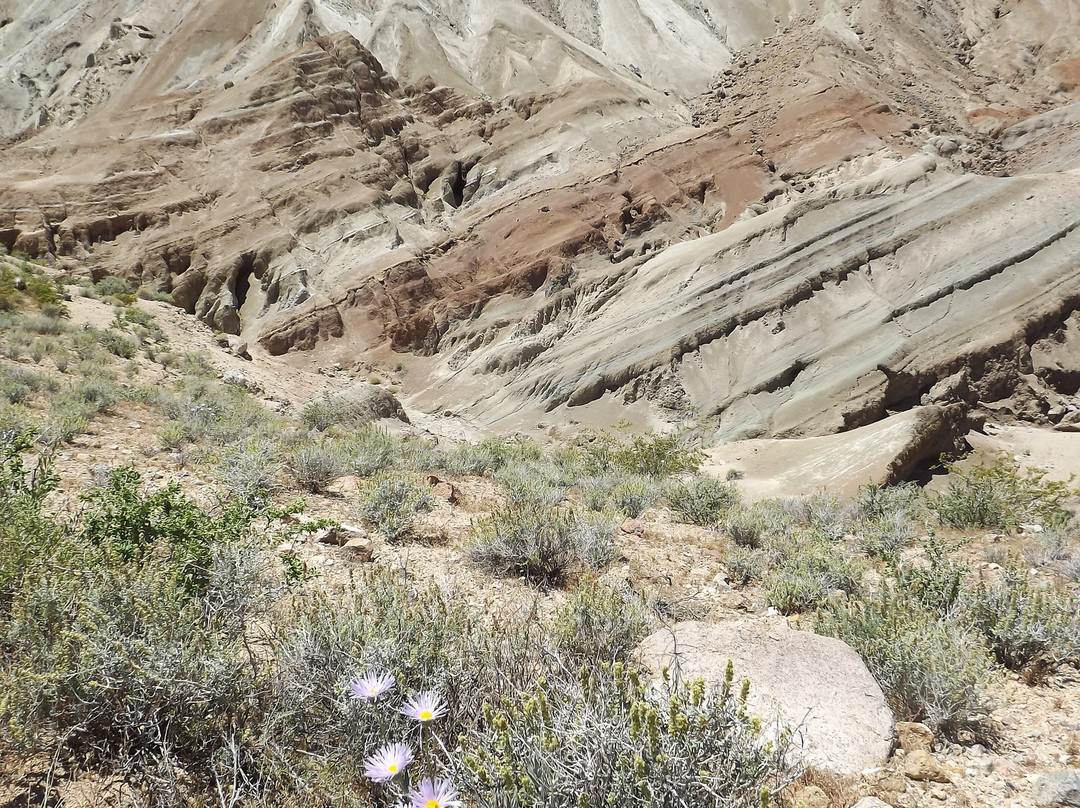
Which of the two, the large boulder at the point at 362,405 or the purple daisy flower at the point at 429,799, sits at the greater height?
the purple daisy flower at the point at 429,799

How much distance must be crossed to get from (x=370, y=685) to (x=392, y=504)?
3065 millimetres

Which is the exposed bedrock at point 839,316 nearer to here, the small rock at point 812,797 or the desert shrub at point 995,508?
the desert shrub at point 995,508

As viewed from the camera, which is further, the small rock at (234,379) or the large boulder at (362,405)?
the small rock at (234,379)

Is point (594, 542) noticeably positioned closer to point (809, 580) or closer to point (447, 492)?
point (809, 580)

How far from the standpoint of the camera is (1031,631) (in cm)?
306

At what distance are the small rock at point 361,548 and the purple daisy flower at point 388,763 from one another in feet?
7.55

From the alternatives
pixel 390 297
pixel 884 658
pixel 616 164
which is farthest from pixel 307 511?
pixel 616 164

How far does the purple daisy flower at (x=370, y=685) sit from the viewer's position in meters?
1.67

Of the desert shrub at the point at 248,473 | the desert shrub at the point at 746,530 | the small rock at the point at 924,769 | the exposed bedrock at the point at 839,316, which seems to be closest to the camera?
the small rock at the point at 924,769

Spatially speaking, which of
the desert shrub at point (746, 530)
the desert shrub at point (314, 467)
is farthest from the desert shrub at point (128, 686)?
the desert shrub at point (746, 530)

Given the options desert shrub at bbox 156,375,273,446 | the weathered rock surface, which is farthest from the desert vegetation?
the weathered rock surface

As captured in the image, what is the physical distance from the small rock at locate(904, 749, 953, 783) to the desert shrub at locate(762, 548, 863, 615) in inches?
62.6

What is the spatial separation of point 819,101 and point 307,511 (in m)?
34.2

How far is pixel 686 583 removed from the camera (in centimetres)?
430
